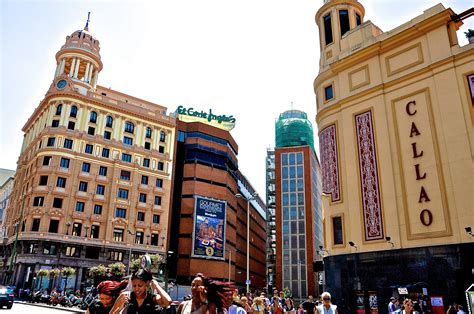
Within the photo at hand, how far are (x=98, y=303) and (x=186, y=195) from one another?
176 ft

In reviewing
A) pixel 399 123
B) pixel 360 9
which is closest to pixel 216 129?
pixel 360 9

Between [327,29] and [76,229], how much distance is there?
38.3m

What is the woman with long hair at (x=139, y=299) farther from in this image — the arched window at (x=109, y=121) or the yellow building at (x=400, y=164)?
the arched window at (x=109, y=121)

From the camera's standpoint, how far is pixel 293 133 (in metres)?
75.9

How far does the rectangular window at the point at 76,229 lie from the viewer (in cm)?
4769

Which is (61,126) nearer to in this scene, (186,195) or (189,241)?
(186,195)

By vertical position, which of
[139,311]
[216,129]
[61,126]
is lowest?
[139,311]

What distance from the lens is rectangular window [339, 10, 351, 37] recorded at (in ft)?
103

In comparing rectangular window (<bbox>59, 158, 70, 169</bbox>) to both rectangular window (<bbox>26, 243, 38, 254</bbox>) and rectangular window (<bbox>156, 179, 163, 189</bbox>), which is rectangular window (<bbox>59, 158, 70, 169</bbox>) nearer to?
rectangular window (<bbox>26, 243, 38, 254</bbox>)

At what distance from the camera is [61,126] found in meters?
51.1

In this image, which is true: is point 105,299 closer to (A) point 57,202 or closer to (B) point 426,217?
(B) point 426,217

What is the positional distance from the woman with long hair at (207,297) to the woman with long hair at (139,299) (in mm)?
674

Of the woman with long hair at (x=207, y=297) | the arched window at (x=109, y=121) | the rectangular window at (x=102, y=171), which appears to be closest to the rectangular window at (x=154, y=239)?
the rectangular window at (x=102, y=171)

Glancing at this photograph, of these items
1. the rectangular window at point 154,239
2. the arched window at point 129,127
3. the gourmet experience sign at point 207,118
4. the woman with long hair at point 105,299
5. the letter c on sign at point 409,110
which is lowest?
the woman with long hair at point 105,299
